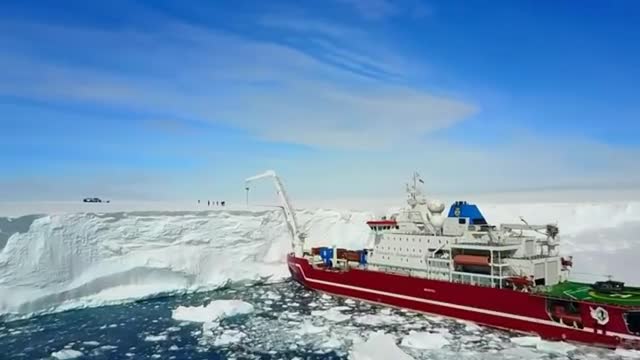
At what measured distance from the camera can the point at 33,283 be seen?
1639cm

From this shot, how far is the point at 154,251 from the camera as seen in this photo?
65.0ft

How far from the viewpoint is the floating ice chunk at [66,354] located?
461 inches

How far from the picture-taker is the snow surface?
16.5 meters

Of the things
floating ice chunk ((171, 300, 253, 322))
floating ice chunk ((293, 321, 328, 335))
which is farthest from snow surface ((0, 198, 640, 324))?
floating ice chunk ((171, 300, 253, 322))

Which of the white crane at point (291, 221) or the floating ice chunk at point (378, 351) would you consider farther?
the white crane at point (291, 221)

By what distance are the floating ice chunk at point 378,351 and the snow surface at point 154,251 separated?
4.37 meters

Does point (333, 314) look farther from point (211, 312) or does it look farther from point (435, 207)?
point (435, 207)

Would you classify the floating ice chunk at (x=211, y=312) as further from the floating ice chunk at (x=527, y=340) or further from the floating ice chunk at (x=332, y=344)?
the floating ice chunk at (x=527, y=340)

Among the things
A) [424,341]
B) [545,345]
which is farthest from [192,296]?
[545,345]

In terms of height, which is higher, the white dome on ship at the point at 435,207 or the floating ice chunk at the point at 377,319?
the white dome on ship at the point at 435,207

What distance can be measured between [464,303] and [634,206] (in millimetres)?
24666

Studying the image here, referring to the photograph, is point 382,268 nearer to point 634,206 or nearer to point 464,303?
point 464,303

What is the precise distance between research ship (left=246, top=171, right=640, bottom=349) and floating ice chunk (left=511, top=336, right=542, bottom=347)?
14.5 inches

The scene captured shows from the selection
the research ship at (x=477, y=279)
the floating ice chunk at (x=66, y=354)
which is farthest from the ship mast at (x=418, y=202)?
the floating ice chunk at (x=66, y=354)
